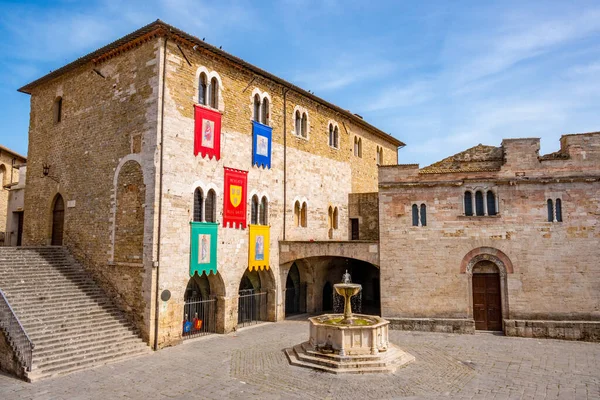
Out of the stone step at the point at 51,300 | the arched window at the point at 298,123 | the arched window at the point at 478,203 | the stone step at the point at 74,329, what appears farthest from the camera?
the arched window at the point at 298,123

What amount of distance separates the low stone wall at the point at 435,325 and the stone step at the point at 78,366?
10.2m

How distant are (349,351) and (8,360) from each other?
9701 mm

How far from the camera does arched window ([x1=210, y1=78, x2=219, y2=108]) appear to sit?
1762 centimetres

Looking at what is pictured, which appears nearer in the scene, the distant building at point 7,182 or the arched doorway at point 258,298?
the arched doorway at point 258,298

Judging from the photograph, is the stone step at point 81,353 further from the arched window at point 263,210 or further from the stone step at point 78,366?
the arched window at point 263,210

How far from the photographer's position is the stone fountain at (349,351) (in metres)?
12.3

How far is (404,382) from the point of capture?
1134 centimetres

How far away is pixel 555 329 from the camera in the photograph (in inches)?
669

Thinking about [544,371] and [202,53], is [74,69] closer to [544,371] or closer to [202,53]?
[202,53]

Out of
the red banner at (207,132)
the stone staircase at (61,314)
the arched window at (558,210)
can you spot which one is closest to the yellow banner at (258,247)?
the red banner at (207,132)

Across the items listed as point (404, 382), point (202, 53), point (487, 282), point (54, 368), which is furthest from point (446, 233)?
point (54, 368)

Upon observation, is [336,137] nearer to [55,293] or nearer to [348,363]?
[348,363]

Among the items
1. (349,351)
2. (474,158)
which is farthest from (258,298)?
(474,158)

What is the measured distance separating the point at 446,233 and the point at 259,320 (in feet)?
31.6
